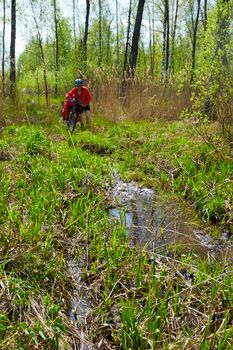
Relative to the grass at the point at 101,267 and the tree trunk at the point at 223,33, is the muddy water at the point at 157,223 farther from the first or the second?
the tree trunk at the point at 223,33

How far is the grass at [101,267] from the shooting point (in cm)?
156

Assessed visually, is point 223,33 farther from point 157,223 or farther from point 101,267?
point 101,267

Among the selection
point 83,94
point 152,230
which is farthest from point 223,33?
point 152,230

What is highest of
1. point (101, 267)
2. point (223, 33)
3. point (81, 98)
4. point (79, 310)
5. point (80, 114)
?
point (223, 33)

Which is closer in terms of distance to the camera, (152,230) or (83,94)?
(152,230)

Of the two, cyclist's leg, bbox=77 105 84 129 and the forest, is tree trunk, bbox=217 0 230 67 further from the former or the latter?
cyclist's leg, bbox=77 105 84 129

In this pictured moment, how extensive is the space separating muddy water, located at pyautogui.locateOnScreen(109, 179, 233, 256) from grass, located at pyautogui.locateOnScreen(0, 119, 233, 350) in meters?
0.12

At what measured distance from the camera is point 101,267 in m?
2.19

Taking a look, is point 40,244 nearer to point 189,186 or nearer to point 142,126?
point 189,186

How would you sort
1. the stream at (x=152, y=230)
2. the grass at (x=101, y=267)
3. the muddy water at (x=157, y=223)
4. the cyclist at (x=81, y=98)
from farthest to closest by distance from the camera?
the cyclist at (x=81, y=98), the muddy water at (x=157, y=223), the stream at (x=152, y=230), the grass at (x=101, y=267)

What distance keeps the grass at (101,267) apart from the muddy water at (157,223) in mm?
123

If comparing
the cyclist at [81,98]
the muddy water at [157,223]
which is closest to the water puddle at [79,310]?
the muddy water at [157,223]

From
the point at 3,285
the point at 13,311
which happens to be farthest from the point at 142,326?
the point at 3,285

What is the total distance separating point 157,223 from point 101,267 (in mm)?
941
